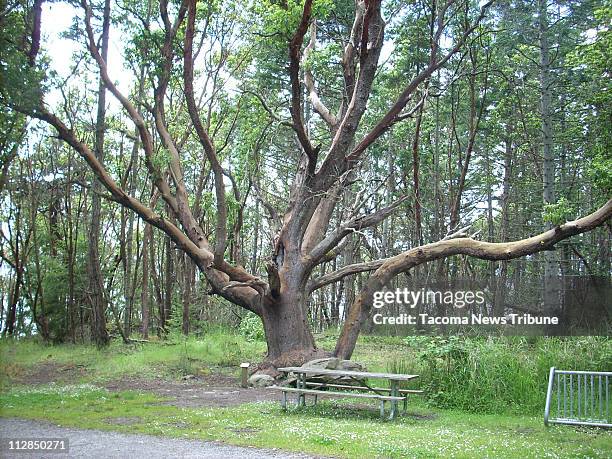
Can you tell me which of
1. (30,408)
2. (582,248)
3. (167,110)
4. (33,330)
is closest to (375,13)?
(30,408)

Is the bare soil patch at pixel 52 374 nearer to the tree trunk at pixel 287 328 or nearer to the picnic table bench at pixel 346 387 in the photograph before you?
the tree trunk at pixel 287 328

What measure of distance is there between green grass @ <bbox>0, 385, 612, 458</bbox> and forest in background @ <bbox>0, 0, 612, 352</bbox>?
15.1ft

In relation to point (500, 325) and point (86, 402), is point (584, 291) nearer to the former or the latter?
point (500, 325)

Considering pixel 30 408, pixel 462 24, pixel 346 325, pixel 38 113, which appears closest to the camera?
pixel 30 408

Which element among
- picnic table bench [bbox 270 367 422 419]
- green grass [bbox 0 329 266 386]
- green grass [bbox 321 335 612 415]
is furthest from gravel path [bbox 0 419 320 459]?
green grass [bbox 0 329 266 386]

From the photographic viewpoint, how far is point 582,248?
24.4m

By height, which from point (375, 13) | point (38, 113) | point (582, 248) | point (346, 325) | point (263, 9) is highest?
point (263, 9)

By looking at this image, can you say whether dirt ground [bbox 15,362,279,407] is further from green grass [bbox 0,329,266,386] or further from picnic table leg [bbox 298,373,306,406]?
picnic table leg [bbox 298,373,306,406]

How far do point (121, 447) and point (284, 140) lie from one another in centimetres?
1880

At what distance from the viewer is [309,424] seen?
875 cm

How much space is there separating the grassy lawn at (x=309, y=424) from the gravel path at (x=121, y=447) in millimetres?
310

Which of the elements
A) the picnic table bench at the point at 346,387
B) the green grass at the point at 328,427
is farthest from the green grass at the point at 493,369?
the picnic table bench at the point at 346,387

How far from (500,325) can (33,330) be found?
16.8 metres

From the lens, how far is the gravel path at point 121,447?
263 inches
